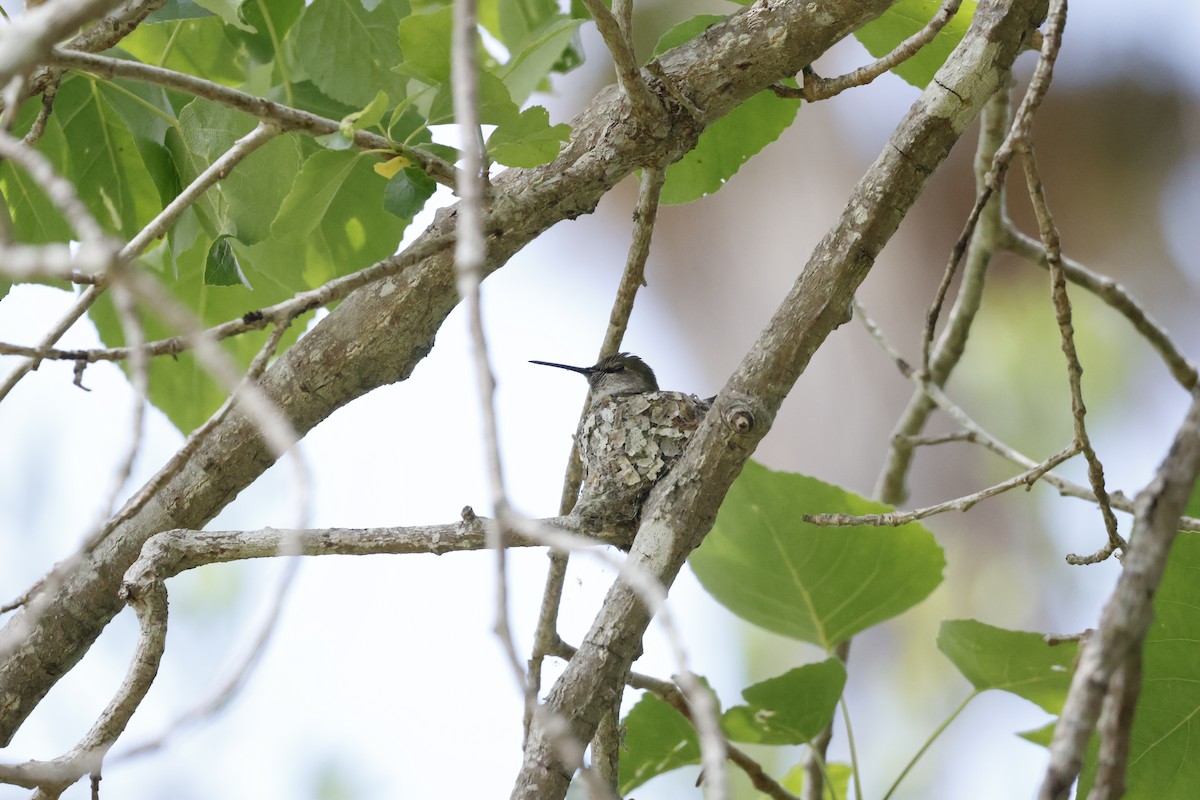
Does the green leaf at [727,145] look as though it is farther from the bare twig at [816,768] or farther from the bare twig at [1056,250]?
the bare twig at [816,768]

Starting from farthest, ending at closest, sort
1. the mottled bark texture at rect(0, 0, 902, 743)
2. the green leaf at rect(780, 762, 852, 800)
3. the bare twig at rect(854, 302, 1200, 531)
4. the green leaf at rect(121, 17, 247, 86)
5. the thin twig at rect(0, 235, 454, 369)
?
the green leaf at rect(780, 762, 852, 800) < the green leaf at rect(121, 17, 247, 86) < the bare twig at rect(854, 302, 1200, 531) < the mottled bark texture at rect(0, 0, 902, 743) < the thin twig at rect(0, 235, 454, 369)

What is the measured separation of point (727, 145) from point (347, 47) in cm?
70

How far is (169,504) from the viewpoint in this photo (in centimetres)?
174

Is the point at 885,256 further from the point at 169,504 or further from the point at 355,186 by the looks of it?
the point at 169,504

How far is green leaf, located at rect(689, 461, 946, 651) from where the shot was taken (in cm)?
195

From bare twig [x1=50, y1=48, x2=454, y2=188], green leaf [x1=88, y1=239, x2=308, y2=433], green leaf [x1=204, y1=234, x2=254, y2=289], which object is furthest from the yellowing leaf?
green leaf [x1=88, y1=239, x2=308, y2=433]

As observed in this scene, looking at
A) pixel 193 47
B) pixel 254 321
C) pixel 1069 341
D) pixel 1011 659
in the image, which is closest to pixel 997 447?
pixel 1011 659

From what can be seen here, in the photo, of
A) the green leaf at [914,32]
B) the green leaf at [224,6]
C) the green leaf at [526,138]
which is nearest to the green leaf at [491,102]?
the green leaf at [526,138]

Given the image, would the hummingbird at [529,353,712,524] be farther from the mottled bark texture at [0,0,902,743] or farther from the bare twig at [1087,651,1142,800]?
the bare twig at [1087,651,1142,800]

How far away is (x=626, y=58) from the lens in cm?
137

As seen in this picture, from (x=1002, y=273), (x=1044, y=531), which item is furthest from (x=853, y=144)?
(x=1044, y=531)

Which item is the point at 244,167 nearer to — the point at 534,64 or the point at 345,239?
the point at 345,239

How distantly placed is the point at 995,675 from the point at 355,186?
1.42 meters

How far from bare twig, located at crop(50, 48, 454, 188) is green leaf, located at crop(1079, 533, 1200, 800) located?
1.24m
